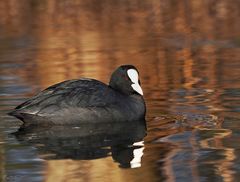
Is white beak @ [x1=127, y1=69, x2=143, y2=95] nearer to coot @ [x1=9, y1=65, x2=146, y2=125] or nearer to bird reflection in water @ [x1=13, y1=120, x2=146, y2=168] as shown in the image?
coot @ [x1=9, y1=65, x2=146, y2=125]

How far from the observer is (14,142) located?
31.8 ft

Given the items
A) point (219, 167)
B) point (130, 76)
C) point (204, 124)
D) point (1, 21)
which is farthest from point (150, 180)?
point (1, 21)

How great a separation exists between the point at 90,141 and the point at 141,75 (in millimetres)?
5189

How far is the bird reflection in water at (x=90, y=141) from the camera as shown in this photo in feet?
29.1

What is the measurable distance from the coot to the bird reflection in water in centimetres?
9

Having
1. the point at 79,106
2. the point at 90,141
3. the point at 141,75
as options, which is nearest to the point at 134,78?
the point at 79,106

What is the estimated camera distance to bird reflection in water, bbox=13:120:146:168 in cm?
888

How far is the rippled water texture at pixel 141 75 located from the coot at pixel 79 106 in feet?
0.68

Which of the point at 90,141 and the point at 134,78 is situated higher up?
the point at 134,78

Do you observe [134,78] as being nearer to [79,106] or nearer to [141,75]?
Answer: [79,106]

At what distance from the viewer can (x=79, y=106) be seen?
10.7 m

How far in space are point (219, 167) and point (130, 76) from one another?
3.40 metres

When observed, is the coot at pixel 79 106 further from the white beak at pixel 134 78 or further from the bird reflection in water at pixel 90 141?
the white beak at pixel 134 78

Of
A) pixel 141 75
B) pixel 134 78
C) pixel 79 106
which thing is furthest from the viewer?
pixel 141 75
